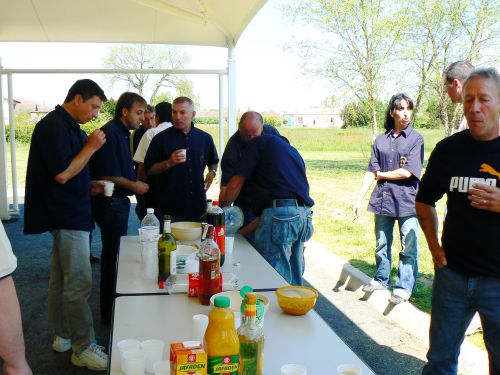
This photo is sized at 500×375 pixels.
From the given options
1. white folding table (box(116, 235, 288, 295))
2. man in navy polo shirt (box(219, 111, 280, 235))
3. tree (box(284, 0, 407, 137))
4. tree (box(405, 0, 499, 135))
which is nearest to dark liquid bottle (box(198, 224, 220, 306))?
white folding table (box(116, 235, 288, 295))

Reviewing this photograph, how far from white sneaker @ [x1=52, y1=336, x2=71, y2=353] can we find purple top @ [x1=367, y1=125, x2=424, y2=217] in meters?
2.43

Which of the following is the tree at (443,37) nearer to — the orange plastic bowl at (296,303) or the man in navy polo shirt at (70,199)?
the man in navy polo shirt at (70,199)

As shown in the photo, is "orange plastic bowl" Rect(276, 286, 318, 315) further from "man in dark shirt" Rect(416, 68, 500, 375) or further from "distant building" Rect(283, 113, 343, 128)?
"distant building" Rect(283, 113, 343, 128)

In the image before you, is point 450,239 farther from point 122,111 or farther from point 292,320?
point 122,111

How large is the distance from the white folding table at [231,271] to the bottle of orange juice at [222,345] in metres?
0.90

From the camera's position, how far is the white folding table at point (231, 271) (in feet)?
6.76

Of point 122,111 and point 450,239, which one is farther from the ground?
point 122,111

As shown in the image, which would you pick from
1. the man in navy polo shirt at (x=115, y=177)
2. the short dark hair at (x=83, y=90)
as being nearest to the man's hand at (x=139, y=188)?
the man in navy polo shirt at (x=115, y=177)

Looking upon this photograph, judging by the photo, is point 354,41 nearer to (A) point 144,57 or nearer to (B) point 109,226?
(A) point 144,57

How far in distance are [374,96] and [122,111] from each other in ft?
34.9

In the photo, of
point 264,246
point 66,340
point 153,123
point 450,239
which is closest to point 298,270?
point 264,246

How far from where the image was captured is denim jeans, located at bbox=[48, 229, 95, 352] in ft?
8.80

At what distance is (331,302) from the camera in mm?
3975

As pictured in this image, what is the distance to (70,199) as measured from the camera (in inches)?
105
